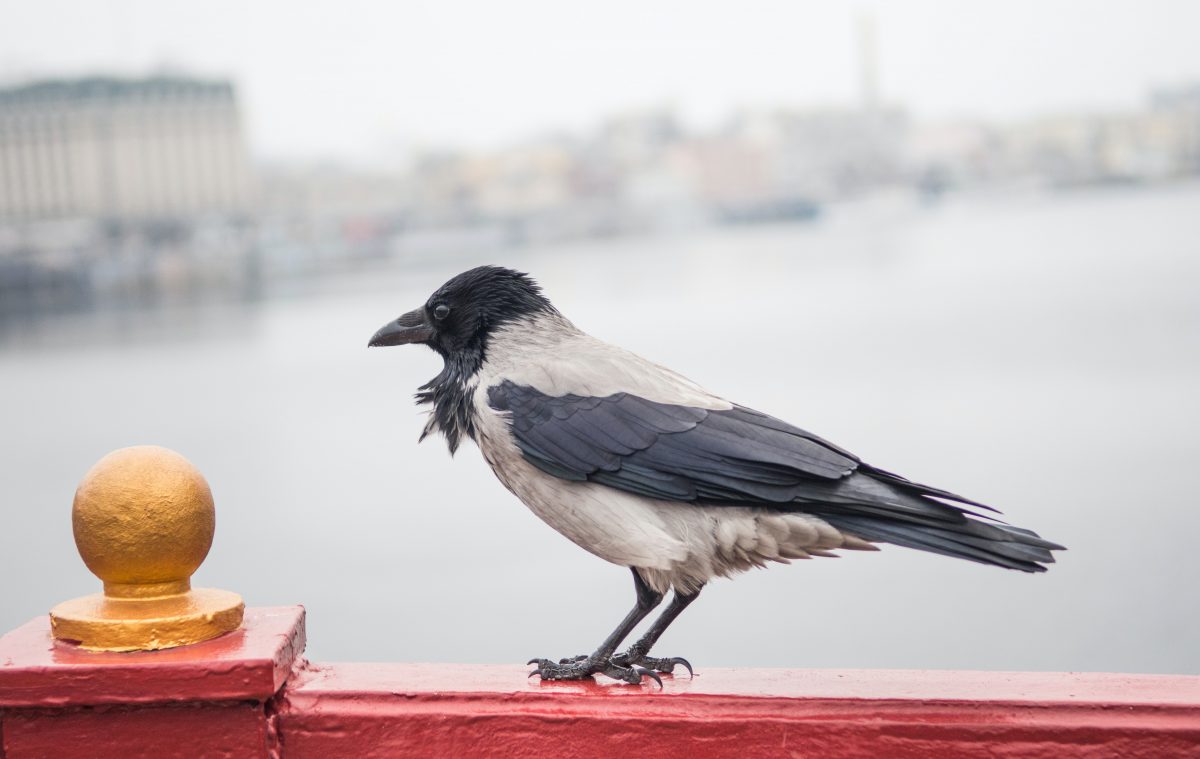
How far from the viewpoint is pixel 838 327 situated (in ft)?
107

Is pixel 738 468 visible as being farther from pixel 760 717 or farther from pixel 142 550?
pixel 142 550

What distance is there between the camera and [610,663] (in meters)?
2.48

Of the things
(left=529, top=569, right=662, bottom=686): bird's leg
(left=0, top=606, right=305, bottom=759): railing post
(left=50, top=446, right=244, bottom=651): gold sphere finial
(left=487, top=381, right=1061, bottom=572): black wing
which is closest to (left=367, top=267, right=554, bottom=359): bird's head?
(left=487, top=381, right=1061, bottom=572): black wing

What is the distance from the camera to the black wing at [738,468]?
219 cm

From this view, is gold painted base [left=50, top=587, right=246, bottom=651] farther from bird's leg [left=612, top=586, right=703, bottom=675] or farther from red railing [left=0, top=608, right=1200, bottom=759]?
bird's leg [left=612, top=586, right=703, bottom=675]

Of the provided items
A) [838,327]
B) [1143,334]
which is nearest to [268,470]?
[838,327]

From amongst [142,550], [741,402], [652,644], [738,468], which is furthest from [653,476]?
[741,402]

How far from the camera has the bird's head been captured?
277 cm

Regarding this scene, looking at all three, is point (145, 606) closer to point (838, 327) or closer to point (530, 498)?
point (530, 498)

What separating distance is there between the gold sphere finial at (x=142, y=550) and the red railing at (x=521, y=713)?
0.12ft

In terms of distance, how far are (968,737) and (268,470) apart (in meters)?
19.0

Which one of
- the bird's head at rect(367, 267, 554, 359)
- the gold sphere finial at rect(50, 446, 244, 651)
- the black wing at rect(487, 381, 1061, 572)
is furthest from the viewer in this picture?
the bird's head at rect(367, 267, 554, 359)

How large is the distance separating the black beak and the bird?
67mm

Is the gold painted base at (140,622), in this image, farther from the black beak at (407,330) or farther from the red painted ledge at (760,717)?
the black beak at (407,330)
